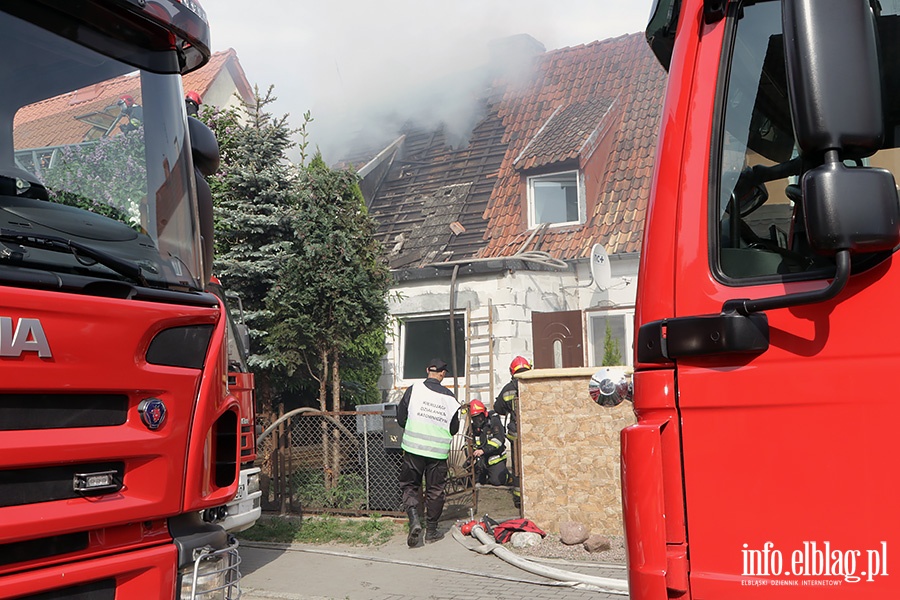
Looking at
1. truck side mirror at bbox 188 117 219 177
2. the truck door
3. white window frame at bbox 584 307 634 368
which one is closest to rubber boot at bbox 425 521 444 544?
white window frame at bbox 584 307 634 368

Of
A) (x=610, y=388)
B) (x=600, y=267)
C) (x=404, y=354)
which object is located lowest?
(x=610, y=388)

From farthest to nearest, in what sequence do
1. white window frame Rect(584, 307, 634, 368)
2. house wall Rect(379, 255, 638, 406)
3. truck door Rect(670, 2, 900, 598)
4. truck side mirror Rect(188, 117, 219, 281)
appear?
white window frame Rect(584, 307, 634, 368) → house wall Rect(379, 255, 638, 406) → truck side mirror Rect(188, 117, 219, 281) → truck door Rect(670, 2, 900, 598)

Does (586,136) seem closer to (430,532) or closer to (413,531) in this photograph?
(430,532)

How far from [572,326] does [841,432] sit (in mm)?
11519

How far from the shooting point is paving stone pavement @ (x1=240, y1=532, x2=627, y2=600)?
6.99 meters

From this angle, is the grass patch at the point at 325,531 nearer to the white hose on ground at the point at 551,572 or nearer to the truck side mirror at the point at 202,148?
the white hose on ground at the point at 551,572

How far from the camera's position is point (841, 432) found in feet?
7.11

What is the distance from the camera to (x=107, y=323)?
2.69 metres

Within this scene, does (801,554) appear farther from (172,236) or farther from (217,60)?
(217,60)

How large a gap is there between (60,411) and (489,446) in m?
9.66

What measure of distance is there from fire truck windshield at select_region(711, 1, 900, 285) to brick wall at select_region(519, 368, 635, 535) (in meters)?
5.75

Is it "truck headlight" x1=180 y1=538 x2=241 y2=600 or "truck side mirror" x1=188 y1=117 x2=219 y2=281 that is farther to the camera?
"truck side mirror" x1=188 y1=117 x2=219 y2=281

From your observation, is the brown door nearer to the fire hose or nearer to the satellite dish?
the satellite dish

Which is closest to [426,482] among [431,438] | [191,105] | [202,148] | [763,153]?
[431,438]
